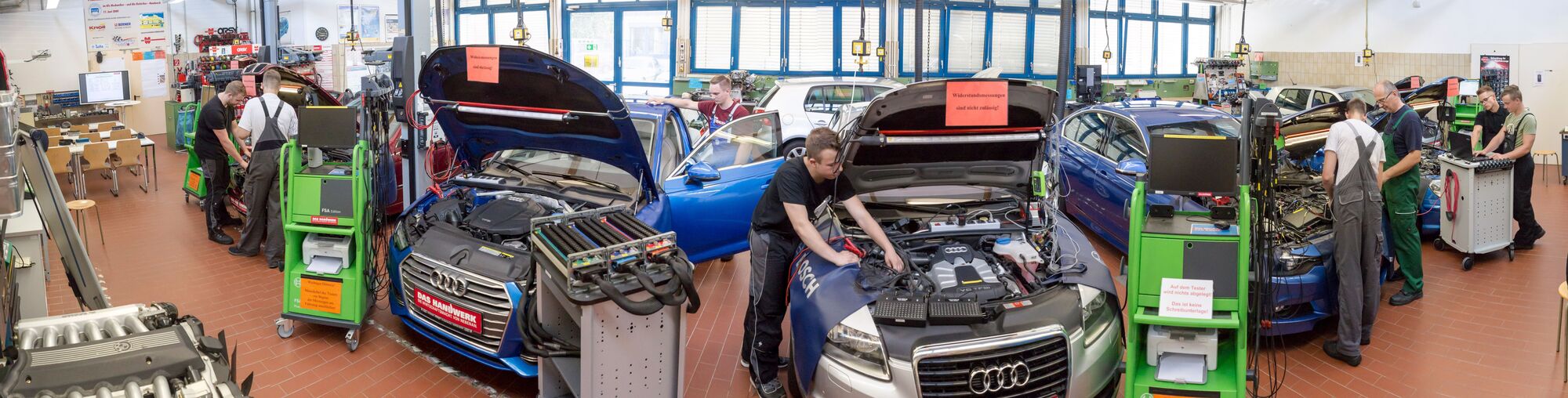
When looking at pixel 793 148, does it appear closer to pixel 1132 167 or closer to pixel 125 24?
pixel 1132 167

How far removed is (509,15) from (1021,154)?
54.0 ft

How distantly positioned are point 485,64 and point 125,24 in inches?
555

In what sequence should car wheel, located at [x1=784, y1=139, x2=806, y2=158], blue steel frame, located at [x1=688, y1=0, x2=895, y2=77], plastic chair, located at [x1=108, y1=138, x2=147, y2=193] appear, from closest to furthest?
car wheel, located at [x1=784, y1=139, x2=806, y2=158] → plastic chair, located at [x1=108, y1=138, x2=147, y2=193] → blue steel frame, located at [x1=688, y1=0, x2=895, y2=77]

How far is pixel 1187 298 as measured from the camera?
12.4ft

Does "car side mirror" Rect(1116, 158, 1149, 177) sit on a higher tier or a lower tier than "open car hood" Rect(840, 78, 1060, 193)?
lower

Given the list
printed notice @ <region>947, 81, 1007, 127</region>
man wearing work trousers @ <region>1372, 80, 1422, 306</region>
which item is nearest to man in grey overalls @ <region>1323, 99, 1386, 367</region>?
man wearing work trousers @ <region>1372, 80, 1422, 306</region>

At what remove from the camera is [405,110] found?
6957 millimetres

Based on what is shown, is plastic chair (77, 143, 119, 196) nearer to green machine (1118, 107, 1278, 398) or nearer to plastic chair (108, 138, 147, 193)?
plastic chair (108, 138, 147, 193)

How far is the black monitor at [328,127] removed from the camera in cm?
541

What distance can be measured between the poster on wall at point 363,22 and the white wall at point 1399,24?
16.6 meters

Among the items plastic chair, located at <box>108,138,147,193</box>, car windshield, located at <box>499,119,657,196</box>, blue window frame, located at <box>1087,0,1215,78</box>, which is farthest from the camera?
blue window frame, located at <box>1087,0,1215,78</box>

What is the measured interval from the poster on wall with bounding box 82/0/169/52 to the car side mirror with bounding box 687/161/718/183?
13.6 metres

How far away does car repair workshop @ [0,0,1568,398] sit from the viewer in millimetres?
3588

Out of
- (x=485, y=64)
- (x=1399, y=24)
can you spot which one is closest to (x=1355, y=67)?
(x=1399, y=24)
